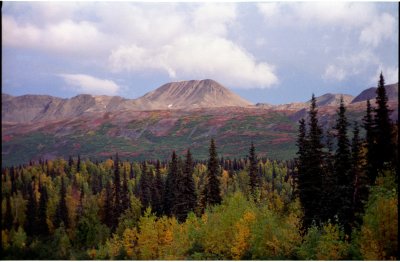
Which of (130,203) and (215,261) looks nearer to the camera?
(215,261)

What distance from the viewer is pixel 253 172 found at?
65.6 feet

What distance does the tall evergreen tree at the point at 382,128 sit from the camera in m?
15.1

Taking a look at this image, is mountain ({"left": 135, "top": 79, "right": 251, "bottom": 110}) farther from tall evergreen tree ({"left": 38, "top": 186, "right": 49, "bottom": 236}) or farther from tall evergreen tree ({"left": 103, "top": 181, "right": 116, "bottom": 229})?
tall evergreen tree ({"left": 38, "top": 186, "right": 49, "bottom": 236})

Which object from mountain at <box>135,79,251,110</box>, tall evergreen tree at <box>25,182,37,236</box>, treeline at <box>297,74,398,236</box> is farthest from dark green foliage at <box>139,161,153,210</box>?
treeline at <box>297,74,398,236</box>

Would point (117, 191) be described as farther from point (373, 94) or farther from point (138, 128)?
point (373, 94)

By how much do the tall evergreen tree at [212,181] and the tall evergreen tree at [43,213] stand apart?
6.20m

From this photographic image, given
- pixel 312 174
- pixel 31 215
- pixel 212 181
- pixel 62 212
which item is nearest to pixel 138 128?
pixel 212 181

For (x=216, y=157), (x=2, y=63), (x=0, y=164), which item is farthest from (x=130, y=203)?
(x=2, y=63)

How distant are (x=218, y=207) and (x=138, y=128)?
24.0ft

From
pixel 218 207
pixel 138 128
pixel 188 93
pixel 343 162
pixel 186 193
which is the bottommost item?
pixel 218 207

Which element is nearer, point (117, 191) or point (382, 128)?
point (117, 191)

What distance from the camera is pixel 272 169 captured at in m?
19.9

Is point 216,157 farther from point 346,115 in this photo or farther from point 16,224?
point 16,224

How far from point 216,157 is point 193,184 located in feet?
8.79
